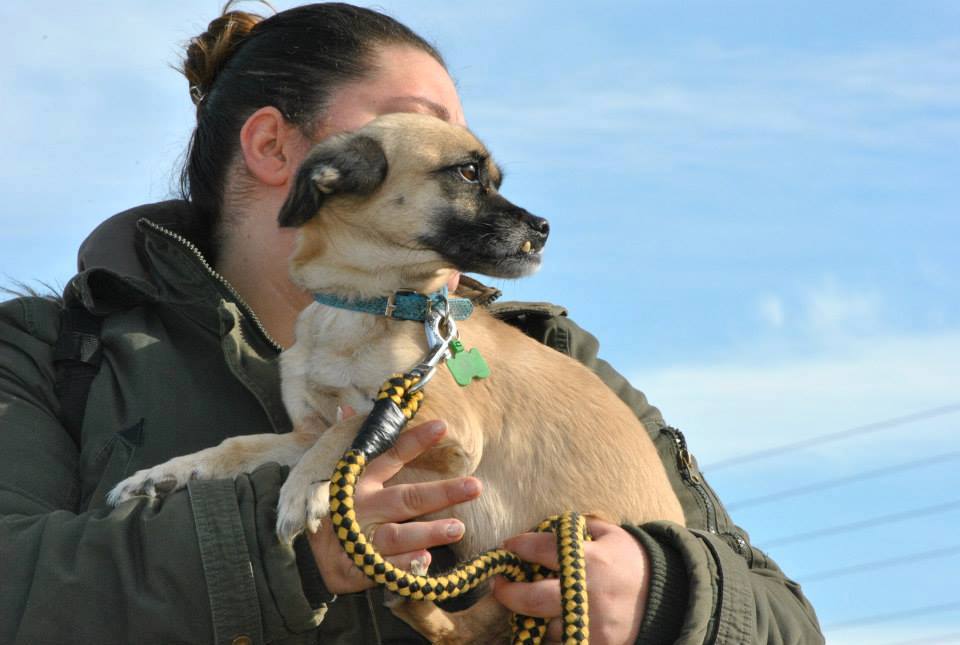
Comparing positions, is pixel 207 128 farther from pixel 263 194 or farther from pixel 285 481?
pixel 285 481

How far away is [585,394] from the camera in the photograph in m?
3.53

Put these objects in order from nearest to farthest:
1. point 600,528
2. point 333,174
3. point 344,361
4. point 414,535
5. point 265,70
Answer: point 414,535, point 600,528, point 344,361, point 333,174, point 265,70

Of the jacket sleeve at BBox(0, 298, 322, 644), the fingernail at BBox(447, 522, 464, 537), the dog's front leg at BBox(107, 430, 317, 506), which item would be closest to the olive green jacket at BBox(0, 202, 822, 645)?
the jacket sleeve at BBox(0, 298, 322, 644)

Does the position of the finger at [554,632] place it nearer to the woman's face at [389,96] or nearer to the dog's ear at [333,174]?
the dog's ear at [333,174]

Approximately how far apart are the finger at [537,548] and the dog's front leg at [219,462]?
0.70 meters

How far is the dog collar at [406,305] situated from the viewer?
3.40 m

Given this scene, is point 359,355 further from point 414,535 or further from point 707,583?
point 707,583

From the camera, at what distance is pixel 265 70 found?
4.30 m

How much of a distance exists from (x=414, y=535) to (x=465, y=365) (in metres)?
0.64

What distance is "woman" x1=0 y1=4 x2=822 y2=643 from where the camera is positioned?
108 inches

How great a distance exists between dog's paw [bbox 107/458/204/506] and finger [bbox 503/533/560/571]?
889 mm

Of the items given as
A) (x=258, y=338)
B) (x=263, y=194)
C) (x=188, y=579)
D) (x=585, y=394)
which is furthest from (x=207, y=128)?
(x=188, y=579)

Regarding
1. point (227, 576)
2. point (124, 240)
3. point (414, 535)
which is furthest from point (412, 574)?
point (124, 240)

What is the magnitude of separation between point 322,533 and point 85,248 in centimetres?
155
